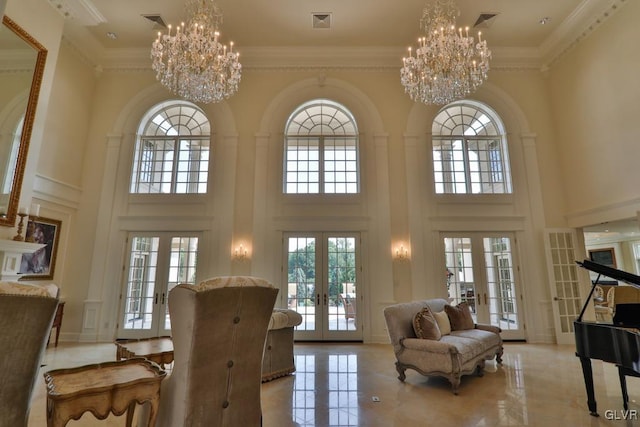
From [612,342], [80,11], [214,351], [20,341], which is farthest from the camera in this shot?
[80,11]

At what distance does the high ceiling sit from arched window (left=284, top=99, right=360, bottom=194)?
164 cm

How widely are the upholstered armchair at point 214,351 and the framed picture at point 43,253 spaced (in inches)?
224

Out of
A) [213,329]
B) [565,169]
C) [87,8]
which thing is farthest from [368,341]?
[87,8]

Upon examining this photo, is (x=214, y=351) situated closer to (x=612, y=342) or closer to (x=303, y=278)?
(x=612, y=342)

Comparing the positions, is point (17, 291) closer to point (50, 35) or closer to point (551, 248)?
point (50, 35)

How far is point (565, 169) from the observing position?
7.16 m

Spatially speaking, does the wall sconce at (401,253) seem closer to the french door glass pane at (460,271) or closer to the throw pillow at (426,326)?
the french door glass pane at (460,271)

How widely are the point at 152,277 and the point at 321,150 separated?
16.1ft

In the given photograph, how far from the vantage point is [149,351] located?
3363 mm

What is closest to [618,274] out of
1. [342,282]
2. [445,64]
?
[445,64]

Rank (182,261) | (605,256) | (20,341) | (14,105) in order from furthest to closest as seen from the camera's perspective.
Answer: (605,256) → (182,261) → (14,105) → (20,341)

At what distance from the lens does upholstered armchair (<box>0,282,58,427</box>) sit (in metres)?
1.58

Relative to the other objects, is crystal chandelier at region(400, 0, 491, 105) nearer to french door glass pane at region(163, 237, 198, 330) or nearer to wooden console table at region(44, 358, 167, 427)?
wooden console table at region(44, 358, 167, 427)

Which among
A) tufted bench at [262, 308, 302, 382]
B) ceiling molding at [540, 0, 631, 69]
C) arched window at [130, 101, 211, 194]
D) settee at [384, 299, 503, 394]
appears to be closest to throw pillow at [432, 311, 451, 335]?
settee at [384, 299, 503, 394]
